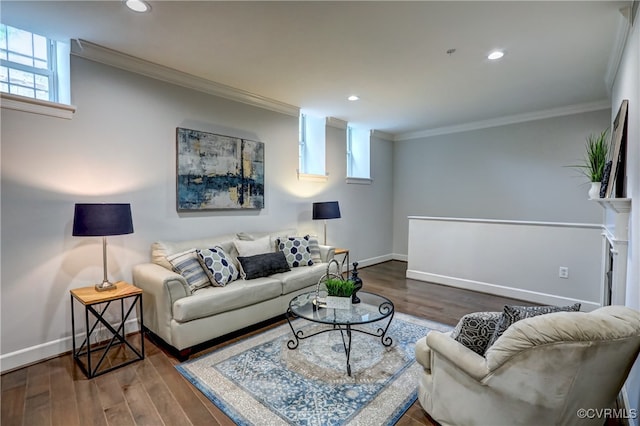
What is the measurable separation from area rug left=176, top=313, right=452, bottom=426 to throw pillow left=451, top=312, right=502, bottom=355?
67 cm

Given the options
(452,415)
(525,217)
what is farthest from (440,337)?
(525,217)

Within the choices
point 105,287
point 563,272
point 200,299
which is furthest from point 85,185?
point 563,272

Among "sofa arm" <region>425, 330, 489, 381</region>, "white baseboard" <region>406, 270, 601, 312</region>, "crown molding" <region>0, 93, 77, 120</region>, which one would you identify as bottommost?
"white baseboard" <region>406, 270, 601, 312</region>

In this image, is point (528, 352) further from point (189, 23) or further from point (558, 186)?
point (558, 186)

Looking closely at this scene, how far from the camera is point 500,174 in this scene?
5.24m

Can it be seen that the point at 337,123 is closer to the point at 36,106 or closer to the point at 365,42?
the point at 365,42

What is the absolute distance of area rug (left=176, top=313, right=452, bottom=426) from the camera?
186 centimetres

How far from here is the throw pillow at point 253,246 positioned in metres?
3.41

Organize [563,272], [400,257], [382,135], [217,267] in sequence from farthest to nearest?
[400,257] → [382,135] → [563,272] → [217,267]

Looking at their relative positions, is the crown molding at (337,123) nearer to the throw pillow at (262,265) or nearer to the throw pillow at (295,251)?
the throw pillow at (295,251)

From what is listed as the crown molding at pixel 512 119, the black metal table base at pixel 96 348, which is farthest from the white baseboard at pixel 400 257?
the black metal table base at pixel 96 348

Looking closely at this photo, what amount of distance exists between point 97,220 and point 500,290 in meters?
4.75

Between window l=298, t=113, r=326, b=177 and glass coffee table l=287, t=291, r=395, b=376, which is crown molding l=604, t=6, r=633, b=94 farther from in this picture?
window l=298, t=113, r=326, b=177

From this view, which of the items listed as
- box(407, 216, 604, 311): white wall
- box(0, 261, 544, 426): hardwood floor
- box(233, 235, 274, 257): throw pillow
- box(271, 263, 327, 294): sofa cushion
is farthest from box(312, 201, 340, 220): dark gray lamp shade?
box(0, 261, 544, 426): hardwood floor
